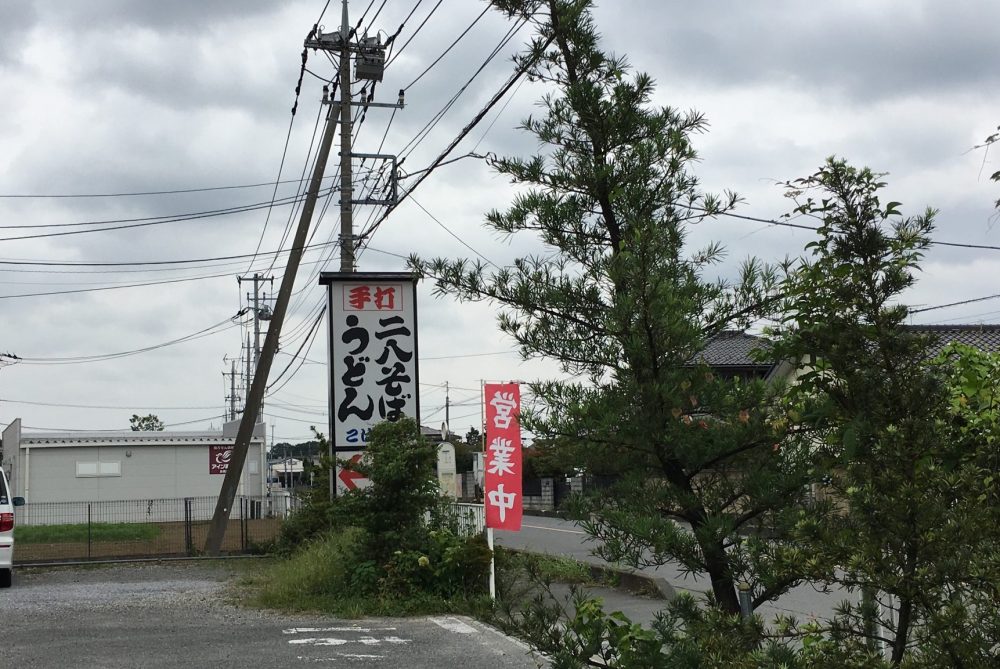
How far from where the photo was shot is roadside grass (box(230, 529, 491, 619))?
37.1 ft

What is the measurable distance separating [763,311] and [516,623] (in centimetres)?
137

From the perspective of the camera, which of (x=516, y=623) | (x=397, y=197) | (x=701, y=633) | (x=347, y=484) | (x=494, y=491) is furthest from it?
(x=397, y=197)

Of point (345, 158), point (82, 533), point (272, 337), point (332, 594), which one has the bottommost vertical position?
point (82, 533)

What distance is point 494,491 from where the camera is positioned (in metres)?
11.1

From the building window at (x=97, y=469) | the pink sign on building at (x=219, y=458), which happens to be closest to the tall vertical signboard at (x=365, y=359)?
the pink sign on building at (x=219, y=458)

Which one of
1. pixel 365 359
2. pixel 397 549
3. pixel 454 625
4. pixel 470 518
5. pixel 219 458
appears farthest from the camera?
pixel 219 458

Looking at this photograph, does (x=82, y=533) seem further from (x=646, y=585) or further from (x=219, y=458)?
(x=646, y=585)

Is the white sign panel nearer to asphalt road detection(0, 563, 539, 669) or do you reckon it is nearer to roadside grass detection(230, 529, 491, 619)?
roadside grass detection(230, 529, 491, 619)

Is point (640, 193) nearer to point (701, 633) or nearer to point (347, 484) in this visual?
point (701, 633)

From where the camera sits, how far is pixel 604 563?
6523mm

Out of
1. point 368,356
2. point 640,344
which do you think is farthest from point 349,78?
point 640,344

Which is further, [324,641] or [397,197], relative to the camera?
[397,197]

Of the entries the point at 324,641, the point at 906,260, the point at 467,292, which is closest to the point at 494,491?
the point at 324,641

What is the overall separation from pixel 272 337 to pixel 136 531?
421 inches
